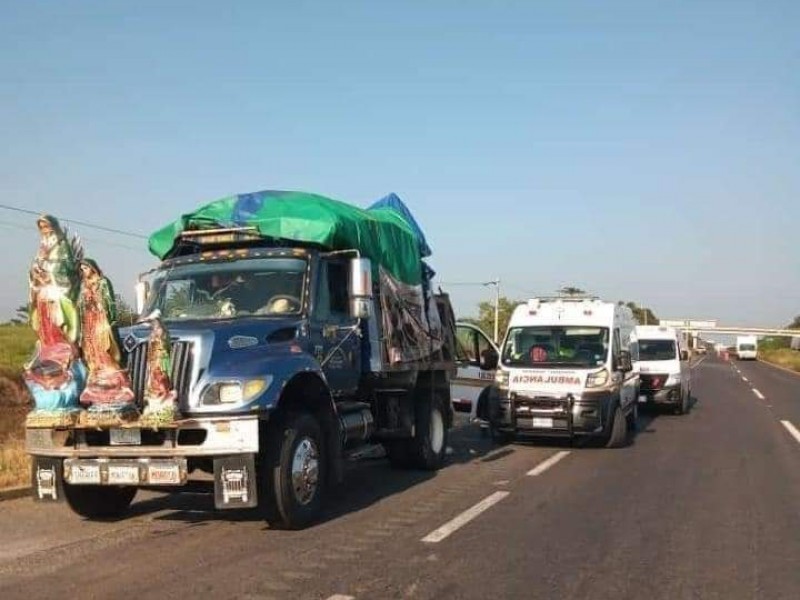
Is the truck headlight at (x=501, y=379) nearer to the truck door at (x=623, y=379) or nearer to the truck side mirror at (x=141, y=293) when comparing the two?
the truck door at (x=623, y=379)

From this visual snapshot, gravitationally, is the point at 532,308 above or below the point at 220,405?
above

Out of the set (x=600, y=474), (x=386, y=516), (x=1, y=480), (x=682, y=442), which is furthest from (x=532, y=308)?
(x=1, y=480)

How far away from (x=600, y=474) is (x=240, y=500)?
569 centimetres

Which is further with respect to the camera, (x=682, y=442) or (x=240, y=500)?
(x=682, y=442)

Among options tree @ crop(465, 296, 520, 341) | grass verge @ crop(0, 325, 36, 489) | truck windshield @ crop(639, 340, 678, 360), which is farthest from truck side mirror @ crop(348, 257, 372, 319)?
tree @ crop(465, 296, 520, 341)

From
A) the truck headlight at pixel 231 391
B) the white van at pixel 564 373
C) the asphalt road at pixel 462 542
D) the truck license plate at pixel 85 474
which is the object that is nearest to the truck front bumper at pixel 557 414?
the white van at pixel 564 373

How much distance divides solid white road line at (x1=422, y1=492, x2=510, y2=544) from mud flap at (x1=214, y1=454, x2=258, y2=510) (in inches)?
59.8

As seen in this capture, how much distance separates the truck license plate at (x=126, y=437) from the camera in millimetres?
7445

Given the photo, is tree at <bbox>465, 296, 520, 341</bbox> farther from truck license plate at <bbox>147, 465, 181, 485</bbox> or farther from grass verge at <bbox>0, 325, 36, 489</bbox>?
truck license plate at <bbox>147, 465, 181, 485</bbox>

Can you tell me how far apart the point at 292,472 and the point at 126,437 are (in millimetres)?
1450

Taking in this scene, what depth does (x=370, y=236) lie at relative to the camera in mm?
10133

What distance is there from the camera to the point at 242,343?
304 inches

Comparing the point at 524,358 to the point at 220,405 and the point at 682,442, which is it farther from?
the point at 220,405

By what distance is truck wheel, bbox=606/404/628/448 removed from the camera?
13930mm
